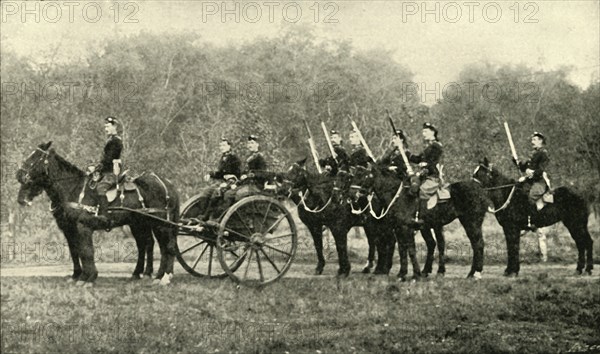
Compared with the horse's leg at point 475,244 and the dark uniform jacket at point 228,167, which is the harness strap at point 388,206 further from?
the dark uniform jacket at point 228,167

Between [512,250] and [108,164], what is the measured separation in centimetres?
762

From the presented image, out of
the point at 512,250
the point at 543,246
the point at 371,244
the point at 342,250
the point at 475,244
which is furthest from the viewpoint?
the point at 543,246

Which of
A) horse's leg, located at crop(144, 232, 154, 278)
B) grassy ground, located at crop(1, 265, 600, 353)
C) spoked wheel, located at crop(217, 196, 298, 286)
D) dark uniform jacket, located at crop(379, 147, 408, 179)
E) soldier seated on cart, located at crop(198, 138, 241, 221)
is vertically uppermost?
dark uniform jacket, located at crop(379, 147, 408, 179)

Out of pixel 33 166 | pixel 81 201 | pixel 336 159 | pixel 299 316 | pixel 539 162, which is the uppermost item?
pixel 336 159

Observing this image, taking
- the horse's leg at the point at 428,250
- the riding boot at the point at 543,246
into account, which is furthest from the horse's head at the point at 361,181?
the riding boot at the point at 543,246

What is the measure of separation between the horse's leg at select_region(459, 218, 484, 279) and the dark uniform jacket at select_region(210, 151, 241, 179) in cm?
447

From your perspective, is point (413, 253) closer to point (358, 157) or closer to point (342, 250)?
point (342, 250)

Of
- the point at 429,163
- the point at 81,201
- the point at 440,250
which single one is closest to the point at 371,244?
the point at 440,250

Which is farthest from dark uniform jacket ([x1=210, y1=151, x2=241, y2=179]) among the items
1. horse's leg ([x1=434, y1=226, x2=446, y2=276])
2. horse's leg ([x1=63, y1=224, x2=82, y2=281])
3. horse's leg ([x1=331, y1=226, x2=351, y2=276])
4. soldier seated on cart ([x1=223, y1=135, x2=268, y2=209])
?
horse's leg ([x1=434, y1=226, x2=446, y2=276])

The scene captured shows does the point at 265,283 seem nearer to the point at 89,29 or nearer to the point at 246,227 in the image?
the point at 246,227

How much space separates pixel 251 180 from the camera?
11047 mm

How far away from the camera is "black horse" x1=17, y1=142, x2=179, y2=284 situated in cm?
948

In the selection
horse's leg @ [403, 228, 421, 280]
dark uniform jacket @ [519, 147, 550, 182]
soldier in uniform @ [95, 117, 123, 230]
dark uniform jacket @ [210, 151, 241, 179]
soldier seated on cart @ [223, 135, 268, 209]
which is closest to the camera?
soldier in uniform @ [95, 117, 123, 230]

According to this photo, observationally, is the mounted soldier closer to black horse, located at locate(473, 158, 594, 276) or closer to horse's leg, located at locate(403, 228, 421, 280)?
black horse, located at locate(473, 158, 594, 276)
